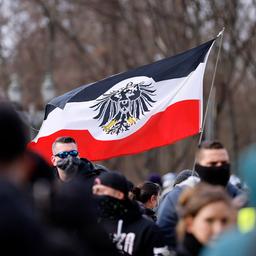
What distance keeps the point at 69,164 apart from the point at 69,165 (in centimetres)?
1

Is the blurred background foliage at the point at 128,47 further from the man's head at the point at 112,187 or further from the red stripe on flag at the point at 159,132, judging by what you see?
the man's head at the point at 112,187

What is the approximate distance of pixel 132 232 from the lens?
663cm

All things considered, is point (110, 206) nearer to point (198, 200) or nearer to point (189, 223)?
point (189, 223)

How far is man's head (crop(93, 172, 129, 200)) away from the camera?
6.44 meters

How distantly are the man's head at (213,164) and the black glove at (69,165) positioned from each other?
5.06 feet

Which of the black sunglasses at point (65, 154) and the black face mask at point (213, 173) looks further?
the black sunglasses at point (65, 154)

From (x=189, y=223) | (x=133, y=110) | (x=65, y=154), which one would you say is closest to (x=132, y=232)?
(x=189, y=223)

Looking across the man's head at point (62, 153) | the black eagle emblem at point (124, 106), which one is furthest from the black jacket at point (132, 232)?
the black eagle emblem at point (124, 106)

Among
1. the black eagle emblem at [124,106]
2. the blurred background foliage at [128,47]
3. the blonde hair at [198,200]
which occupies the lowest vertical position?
the blonde hair at [198,200]

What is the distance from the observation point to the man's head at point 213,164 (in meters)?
6.84

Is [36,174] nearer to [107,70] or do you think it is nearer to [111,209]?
[111,209]

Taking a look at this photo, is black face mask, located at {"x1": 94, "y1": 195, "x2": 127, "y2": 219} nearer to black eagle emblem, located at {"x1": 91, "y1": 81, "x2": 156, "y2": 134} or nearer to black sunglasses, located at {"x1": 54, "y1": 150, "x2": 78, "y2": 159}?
black sunglasses, located at {"x1": 54, "y1": 150, "x2": 78, "y2": 159}

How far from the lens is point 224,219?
530 cm

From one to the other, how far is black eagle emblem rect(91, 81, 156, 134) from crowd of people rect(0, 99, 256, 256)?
3.95 ft
